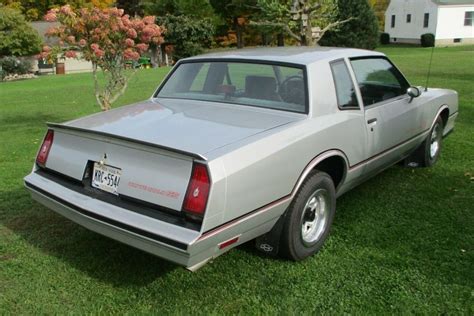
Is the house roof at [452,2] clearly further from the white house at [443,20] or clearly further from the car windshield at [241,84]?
the car windshield at [241,84]

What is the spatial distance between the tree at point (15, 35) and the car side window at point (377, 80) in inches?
1461

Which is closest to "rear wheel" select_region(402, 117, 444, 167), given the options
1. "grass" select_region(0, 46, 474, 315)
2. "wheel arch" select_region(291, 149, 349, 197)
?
"grass" select_region(0, 46, 474, 315)

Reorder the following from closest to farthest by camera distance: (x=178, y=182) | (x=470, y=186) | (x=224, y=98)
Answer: (x=178, y=182)
(x=224, y=98)
(x=470, y=186)

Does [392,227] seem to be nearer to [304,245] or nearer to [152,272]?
[304,245]

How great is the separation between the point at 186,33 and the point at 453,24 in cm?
2354

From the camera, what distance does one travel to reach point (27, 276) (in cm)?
345

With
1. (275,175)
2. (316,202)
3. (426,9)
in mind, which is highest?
(426,9)

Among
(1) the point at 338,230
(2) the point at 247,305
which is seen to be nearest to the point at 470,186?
(1) the point at 338,230

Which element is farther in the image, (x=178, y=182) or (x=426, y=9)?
(x=426, y=9)

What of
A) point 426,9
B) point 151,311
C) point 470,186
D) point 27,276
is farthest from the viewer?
point 426,9

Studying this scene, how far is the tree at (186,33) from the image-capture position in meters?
37.9

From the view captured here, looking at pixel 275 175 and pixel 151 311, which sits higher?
pixel 275 175

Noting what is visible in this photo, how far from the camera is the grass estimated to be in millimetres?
3105

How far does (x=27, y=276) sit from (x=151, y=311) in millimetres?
1051
